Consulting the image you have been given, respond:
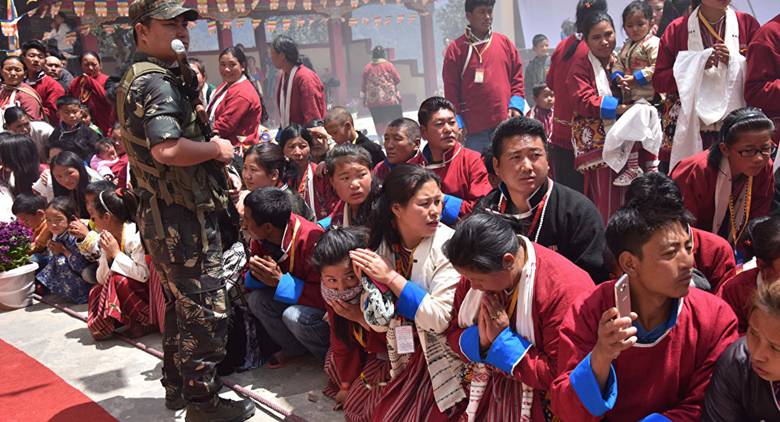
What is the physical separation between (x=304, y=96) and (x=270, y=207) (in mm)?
2696

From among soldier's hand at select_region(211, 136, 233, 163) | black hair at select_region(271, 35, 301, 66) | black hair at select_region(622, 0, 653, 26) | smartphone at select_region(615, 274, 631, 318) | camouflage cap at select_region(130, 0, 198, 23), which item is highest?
camouflage cap at select_region(130, 0, 198, 23)

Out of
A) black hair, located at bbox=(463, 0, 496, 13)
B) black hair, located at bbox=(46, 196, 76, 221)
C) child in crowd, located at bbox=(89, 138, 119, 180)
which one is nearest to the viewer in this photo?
black hair, located at bbox=(46, 196, 76, 221)

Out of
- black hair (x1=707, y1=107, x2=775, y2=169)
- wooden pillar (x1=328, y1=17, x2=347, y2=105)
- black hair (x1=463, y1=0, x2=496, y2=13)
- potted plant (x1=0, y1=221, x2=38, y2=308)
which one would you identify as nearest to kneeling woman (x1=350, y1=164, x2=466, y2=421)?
black hair (x1=707, y1=107, x2=775, y2=169)

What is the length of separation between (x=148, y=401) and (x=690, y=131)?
333 centimetres

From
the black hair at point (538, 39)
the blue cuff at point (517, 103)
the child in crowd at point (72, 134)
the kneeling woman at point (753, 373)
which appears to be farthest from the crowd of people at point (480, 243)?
the black hair at point (538, 39)

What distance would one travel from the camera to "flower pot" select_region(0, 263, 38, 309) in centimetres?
545

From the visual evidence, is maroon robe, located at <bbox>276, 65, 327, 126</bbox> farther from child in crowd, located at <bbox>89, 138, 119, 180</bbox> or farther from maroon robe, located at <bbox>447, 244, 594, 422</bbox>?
maroon robe, located at <bbox>447, 244, 594, 422</bbox>

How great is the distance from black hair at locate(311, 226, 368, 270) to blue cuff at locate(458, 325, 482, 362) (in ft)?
2.36

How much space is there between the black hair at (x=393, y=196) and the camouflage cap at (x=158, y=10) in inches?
43.9

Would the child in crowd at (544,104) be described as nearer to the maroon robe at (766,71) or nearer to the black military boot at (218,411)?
the maroon robe at (766,71)

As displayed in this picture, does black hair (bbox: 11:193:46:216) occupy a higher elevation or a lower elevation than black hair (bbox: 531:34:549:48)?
lower

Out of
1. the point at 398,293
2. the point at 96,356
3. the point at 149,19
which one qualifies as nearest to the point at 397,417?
the point at 398,293

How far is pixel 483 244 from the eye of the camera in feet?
7.41

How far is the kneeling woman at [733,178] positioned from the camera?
2.86m
